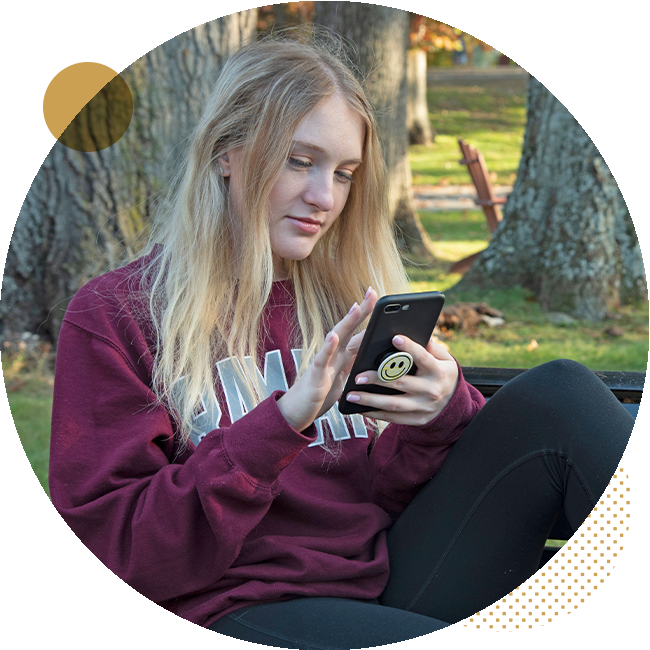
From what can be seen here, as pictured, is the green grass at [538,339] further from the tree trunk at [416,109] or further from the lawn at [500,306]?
the tree trunk at [416,109]

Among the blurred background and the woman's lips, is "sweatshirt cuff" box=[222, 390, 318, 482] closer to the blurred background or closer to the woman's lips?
the woman's lips

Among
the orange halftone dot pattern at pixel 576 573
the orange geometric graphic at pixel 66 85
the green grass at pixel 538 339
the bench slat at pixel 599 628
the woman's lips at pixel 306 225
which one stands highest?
the orange geometric graphic at pixel 66 85

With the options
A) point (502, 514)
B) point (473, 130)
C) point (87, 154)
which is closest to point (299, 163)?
point (502, 514)

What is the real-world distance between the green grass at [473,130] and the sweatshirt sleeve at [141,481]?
11.6 m

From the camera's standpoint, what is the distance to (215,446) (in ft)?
4.79

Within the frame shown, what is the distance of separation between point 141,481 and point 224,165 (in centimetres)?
84

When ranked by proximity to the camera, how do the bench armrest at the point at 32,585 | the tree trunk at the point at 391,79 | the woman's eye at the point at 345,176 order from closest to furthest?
the bench armrest at the point at 32,585, the woman's eye at the point at 345,176, the tree trunk at the point at 391,79

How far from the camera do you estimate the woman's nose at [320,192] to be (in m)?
1.79

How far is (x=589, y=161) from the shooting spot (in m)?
4.82

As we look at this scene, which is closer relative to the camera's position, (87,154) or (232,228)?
(232,228)

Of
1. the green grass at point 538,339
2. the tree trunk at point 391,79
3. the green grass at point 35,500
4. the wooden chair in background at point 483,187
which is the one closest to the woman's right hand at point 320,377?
the green grass at point 35,500

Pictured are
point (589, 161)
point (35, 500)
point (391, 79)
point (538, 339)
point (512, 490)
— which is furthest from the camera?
point (391, 79)

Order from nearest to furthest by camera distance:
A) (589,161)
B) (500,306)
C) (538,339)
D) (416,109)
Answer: (538,339), (589,161), (500,306), (416,109)

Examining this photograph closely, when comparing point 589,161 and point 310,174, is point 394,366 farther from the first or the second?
point 589,161
